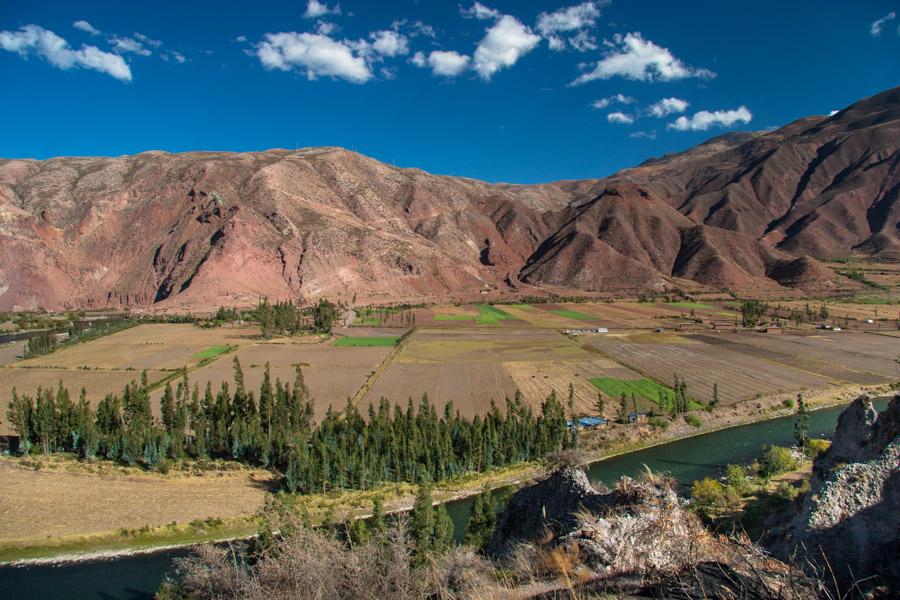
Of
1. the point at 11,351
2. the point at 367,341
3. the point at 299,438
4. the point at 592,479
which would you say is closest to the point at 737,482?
→ the point at 592,479

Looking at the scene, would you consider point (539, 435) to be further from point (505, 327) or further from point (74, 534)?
point (505, 327)

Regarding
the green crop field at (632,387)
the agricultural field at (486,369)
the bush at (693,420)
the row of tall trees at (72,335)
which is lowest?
the bush at (693,420)

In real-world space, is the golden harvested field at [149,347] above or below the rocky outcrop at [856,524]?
below

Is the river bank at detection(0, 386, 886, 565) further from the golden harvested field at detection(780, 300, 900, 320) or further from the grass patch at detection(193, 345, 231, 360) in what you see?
the golden harvested field at detection(780, 300, 900, 320)

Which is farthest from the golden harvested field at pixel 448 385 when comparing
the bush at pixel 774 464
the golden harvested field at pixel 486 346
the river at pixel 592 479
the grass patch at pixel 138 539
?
the bush at pixel 774 464

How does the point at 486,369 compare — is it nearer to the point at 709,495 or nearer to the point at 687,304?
the point at 709,495

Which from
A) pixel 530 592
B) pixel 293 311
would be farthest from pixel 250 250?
pixel 530 592

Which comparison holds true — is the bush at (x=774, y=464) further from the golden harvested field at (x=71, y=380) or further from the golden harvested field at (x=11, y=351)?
the golden harvested field at (x=11, y=351)

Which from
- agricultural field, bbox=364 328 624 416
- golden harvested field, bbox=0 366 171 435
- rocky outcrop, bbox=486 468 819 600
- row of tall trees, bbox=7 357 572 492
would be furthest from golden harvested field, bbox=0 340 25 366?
rocky outcrop, bbox=486 468 819 600
